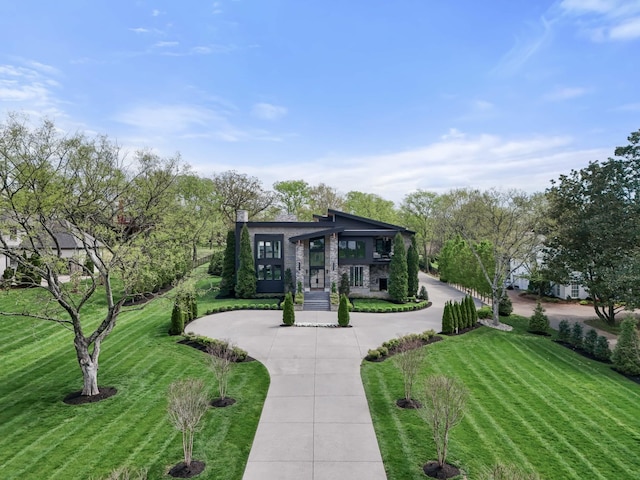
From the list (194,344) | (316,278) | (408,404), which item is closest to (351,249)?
(316,278)

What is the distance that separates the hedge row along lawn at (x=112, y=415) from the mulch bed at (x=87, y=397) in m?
0.25

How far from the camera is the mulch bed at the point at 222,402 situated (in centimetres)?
1305

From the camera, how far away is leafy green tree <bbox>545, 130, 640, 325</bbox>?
22.0 metres

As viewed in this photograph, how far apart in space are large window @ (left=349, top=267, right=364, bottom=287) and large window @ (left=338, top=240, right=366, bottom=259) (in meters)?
1.28

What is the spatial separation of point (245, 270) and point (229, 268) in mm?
2064

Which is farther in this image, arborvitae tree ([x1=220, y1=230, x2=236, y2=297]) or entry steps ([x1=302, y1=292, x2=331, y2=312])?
arborvitae tree ([x1=220, y1=230, x2=236, y2=297])

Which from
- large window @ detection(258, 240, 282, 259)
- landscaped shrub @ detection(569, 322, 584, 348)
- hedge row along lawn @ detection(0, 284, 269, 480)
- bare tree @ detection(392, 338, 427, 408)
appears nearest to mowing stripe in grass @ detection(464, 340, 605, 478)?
bare tree @ detection(392, 338, 427, 408)

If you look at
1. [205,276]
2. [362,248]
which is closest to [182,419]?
[362,248]

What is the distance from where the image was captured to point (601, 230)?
76.2ft

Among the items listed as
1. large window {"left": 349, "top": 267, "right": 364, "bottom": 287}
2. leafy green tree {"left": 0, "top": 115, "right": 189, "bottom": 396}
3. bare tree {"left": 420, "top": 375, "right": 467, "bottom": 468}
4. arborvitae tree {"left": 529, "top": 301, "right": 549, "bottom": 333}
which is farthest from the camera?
large window {"left": 349, "top": 267, "right": 364, "bottom": 287}

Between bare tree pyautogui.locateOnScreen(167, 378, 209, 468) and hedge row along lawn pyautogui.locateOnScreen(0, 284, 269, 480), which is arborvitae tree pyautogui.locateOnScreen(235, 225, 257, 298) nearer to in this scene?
hedge row along lawn pyautogui.locateOnScreen(0, 284, 269, 480)

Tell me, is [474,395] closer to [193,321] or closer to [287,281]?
[193,321]

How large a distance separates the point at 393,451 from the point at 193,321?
1784 centimetres

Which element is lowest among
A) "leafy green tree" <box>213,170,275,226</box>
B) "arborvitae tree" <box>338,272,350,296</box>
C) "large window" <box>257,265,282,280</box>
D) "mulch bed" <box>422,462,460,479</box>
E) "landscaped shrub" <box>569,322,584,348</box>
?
"mulch bed" <box>422,462,460,479</box>
